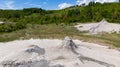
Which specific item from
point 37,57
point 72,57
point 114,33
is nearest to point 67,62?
point 72,57

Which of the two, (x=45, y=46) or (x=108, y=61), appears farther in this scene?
(x=45, y=46)

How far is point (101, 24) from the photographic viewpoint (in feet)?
205

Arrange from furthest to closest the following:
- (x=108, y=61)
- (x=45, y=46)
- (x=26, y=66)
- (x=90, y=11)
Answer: (x=90, y=11)
(x=45, y=46)
(x=108, y=61)
(x=26, y=66)

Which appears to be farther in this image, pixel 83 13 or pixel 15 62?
pixel 83 13

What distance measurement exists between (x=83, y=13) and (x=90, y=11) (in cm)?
268

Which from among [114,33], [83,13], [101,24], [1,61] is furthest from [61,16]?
[1,61]

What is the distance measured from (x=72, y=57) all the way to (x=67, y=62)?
1466mm

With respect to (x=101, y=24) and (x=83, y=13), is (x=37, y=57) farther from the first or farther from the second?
(x=83, y=13)

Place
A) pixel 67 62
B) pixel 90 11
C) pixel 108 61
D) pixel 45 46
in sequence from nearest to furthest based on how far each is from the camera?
1. pixel 67 62
2. pixel 108 61
3. pixel 45 46
4. pixel 90 11

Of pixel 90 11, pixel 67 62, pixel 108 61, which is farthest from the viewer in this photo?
pixel 90 11

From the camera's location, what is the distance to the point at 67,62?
3042 centimetres

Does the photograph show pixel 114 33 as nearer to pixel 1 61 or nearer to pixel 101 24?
pixel 101 24

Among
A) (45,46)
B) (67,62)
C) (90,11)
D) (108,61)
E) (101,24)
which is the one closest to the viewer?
(67,62)

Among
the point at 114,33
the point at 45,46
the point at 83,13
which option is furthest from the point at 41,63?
the point at 83,13
